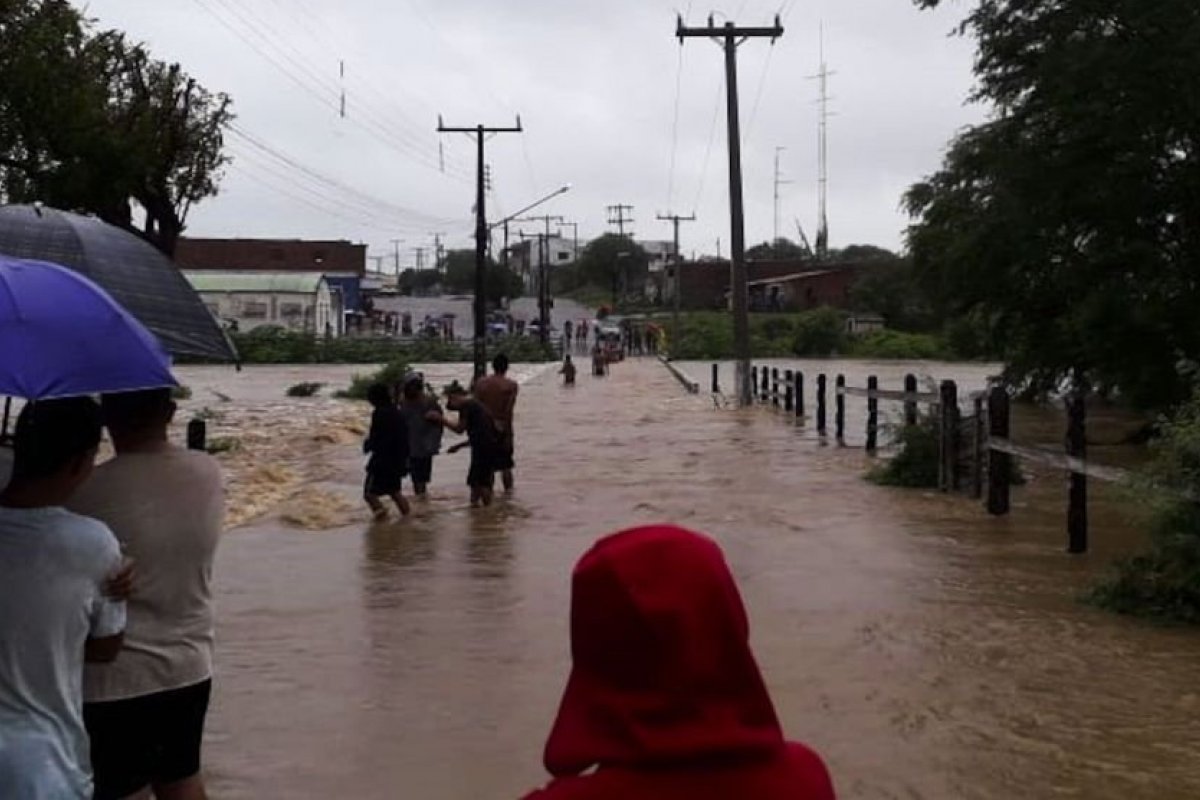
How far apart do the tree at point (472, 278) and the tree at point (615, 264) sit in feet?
25.8

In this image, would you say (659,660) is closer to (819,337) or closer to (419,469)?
(419,469)

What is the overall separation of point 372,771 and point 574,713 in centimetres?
457

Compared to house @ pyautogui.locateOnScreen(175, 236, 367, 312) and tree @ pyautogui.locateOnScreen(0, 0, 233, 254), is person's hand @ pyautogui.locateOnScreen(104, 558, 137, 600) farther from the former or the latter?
house @ pyautogui.locateOnScreen(175, 236, 367, 312)

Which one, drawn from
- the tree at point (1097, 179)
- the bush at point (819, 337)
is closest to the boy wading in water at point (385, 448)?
the tree at point (1097, 179)

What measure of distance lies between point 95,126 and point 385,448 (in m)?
8.83

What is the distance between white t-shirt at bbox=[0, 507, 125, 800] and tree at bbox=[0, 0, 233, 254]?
1428cm

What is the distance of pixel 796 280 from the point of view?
125 meters

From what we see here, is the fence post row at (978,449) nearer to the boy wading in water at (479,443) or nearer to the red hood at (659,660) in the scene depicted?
the boy wading in water at (479,443)

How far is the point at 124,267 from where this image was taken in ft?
17.0

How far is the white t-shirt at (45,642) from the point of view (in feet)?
11.3

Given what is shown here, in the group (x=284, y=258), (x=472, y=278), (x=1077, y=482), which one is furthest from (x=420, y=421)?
(x=472, y=278)

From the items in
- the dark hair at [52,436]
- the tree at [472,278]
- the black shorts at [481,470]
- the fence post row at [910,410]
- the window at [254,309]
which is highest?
the tree at [472,278]

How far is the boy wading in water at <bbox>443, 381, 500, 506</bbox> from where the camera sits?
15820 mm

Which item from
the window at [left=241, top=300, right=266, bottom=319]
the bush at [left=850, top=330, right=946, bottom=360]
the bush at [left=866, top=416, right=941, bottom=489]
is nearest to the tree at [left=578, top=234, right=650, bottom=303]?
the window at [left=241, top=300, right=266, bottom=319]
